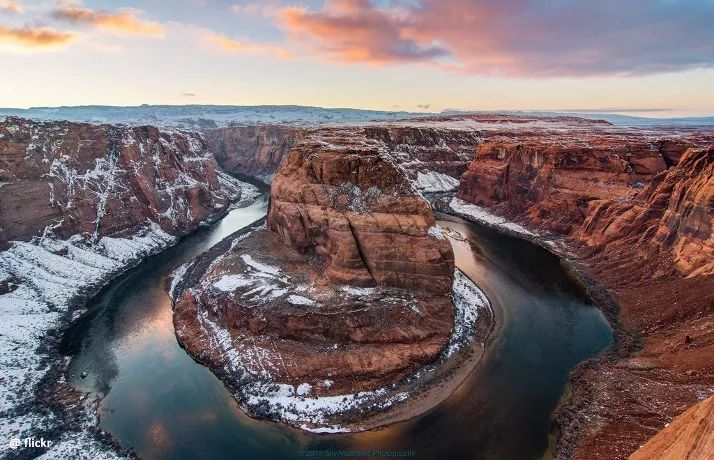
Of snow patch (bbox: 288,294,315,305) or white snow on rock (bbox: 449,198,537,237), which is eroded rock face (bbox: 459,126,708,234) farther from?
snow patch (bbox: 288,294,315,305)

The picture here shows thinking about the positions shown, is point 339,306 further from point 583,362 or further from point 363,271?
point 583,362

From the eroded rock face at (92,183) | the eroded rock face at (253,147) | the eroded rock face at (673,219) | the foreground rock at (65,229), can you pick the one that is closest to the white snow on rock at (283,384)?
the foreground rock at (65,229)

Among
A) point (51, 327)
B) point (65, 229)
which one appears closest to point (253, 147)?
point (65, 229)

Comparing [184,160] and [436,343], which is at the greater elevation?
[184,160]

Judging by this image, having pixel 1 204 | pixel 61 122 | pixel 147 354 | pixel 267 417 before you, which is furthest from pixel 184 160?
pixel 267 417

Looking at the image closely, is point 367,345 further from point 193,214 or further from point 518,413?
point 193,214

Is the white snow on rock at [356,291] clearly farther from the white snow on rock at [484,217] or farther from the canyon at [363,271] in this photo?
the white snow on rock at [484,217]
